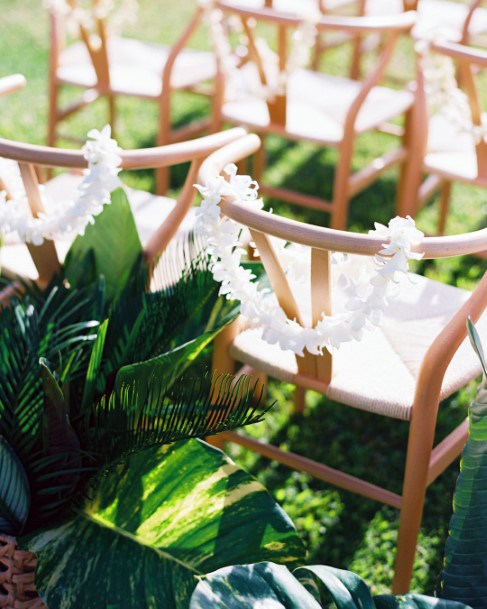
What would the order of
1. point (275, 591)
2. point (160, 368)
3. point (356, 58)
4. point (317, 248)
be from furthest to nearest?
point (356, 58), point (160, 368), point (317, 248), point (275, 591)

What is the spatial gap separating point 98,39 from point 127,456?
205cm

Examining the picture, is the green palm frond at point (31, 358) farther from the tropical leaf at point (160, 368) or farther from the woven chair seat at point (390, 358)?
the woven chair seat at point (390, 358)

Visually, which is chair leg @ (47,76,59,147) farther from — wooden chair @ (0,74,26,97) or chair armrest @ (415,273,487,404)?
chair armrest @ (415,273,487,404)

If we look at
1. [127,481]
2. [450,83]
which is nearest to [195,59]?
[450,83]

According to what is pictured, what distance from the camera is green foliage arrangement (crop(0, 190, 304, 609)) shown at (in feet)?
4.70

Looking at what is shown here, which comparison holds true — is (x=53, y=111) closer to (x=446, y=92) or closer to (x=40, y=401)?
(x=446, y=92)

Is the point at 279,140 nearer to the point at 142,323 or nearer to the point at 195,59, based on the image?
the point at 195,59

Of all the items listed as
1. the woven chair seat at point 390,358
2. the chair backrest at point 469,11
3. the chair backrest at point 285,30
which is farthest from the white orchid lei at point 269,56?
the woven chair seat at point 390,358

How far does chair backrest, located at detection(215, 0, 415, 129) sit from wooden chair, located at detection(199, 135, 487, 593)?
89 centimetres

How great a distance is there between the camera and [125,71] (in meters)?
3.29

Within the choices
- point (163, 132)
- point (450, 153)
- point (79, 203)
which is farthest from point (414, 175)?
point (79, 203)

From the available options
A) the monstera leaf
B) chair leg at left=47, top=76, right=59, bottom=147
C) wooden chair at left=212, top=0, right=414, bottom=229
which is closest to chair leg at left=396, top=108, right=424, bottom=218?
wooden chair at left=212, top=0, right=414, bottom=229

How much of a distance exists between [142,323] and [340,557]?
740 millimetres

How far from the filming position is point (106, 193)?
1590 mm
